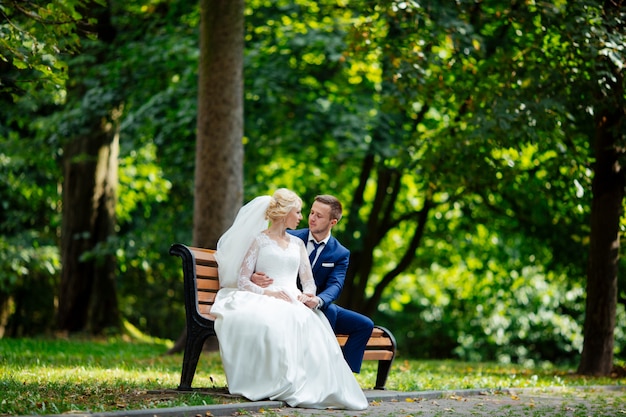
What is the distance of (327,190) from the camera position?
71.7 feet

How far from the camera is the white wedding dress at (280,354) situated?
7598 millimetres

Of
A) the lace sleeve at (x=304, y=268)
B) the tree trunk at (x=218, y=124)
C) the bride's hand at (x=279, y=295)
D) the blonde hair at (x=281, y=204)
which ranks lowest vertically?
the bride's hand at (x=279, y=295)

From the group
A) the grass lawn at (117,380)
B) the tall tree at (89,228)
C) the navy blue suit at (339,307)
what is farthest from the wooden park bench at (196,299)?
the tall tree at (89,228)

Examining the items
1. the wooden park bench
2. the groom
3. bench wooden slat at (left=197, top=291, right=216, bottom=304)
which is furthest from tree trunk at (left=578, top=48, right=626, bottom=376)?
bench wooden slat at (left=197, top=291, right=216, bottom=304)

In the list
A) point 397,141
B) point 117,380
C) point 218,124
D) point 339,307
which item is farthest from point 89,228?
point 339,307

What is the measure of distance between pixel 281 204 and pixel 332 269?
0.93 meters

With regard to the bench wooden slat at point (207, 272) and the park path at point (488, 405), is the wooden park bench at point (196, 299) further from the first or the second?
the park path at point (488, 405)

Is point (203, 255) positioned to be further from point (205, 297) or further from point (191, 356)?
point (191, 356)

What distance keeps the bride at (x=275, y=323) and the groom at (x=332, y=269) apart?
0.29m

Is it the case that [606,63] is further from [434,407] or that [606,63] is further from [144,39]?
[144,39]

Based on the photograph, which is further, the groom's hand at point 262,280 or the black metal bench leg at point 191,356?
the groom's hand at point 262,280

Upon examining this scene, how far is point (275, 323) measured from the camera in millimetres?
7727

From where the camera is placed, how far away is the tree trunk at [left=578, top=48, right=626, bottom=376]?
1385 centimetres

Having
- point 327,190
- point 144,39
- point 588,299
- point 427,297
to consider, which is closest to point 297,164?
point 327,190
